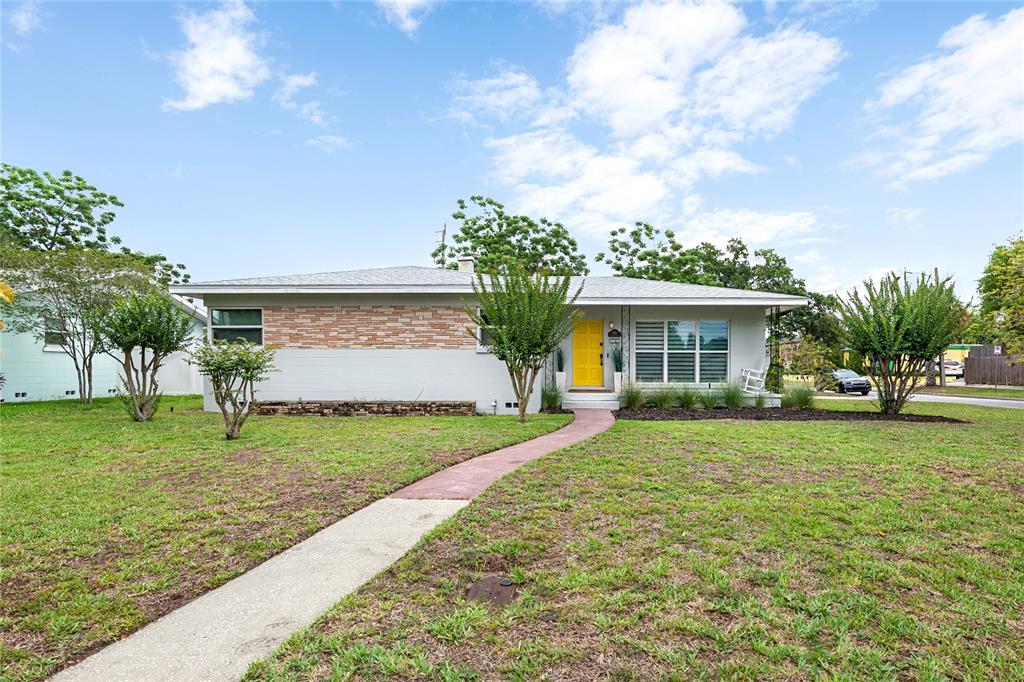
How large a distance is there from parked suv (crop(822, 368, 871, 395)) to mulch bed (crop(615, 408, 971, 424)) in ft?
44.5

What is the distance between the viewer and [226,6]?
10656 mm

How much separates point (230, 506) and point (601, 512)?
334 centimetres

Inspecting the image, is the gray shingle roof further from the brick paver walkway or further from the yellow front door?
the brick paver walkway

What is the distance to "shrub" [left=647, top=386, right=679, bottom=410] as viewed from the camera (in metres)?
12.6

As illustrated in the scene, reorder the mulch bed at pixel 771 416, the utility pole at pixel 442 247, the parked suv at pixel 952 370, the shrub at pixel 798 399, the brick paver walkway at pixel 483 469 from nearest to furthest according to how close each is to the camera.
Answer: the brick paver walkway at pixel 483 469, the mulch bed at pixel 771 416, the shrub at pixel 798 399, the utility pole at pixel 442 247, the parked suv at pixel 952 370

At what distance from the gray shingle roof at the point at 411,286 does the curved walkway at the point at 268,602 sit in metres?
7.64

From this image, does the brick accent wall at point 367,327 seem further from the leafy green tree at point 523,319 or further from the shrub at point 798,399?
the shrub at point 798,399

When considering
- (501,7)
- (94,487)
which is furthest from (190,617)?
(501,7)

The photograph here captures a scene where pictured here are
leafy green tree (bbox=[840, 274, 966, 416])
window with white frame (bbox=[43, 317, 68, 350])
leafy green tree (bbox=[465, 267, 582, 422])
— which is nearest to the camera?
leafy green tree (bbox=[465, 267, 582, 422])

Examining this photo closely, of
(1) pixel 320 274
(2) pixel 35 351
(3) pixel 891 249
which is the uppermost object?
(3) pixel 891 249

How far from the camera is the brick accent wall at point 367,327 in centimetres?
1234

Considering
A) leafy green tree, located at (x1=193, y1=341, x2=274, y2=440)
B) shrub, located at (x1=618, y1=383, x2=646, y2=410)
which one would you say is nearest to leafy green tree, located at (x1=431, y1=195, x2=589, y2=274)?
shrub, located at (x1=618, y1=383, x2=646, y2=410)

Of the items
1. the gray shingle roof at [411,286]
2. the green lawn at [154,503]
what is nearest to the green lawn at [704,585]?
the green lawn at [154,503]

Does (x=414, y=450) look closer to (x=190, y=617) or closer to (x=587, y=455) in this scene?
(x=587, y=455)
